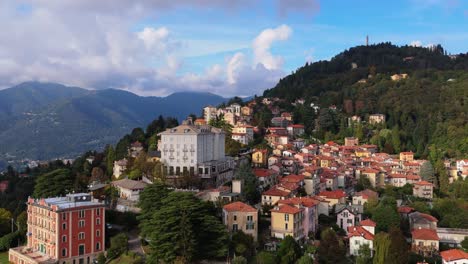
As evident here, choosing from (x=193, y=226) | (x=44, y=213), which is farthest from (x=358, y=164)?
(x=44, y=213)

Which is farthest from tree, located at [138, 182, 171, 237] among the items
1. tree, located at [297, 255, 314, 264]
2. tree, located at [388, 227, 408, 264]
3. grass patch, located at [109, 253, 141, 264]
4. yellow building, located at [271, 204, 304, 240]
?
tree, located at [388, 227, 408, 264]

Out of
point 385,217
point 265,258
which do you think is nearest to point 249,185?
point 385,217

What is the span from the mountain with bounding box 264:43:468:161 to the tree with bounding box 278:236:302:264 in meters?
35.0

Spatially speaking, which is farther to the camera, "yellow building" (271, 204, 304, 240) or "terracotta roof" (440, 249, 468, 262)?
"yellow building" (271, 204, 304, 240)

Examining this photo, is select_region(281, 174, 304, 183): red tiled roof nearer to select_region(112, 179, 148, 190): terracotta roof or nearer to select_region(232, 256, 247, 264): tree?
select_region(112, 179, 148, 190): terracotta roof

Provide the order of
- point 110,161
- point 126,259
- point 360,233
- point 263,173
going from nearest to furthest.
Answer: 1. point 126,259
2. point 360,233
3. point 263,173
4. point 110,161

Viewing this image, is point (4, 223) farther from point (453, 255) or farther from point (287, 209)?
point (453, 255)

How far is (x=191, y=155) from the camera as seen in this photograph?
46.8 meters

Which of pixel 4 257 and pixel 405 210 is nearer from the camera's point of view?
pixel 4 257

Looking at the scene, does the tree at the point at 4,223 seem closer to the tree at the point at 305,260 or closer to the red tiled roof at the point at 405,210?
the tree at the point at 305,260

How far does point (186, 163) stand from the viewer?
4694cm

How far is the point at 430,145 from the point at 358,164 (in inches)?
528

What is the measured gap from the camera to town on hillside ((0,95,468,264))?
31.5 meters

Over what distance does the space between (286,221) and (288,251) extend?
373 centimetres
